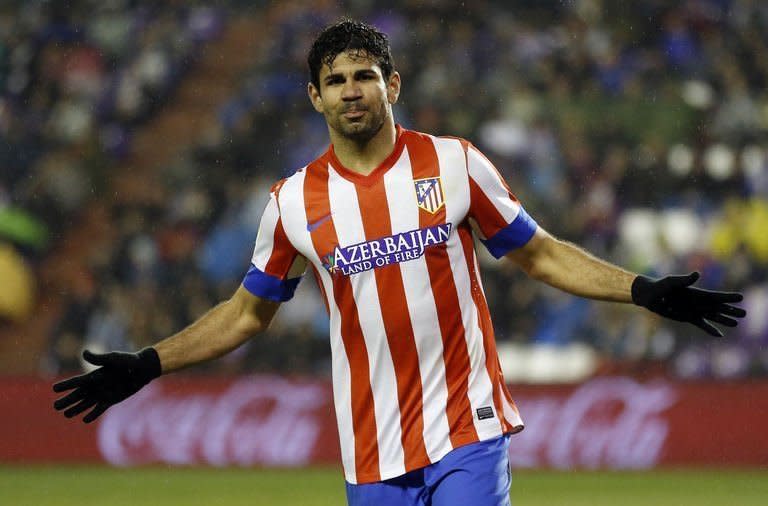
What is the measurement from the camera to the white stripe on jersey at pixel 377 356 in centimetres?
449

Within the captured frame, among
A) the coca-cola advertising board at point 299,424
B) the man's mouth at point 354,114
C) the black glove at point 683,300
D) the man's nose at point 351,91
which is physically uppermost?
the man's nose at point 351,91

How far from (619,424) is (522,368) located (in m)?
1.11

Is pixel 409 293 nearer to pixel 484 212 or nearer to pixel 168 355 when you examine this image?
pixel 484 212

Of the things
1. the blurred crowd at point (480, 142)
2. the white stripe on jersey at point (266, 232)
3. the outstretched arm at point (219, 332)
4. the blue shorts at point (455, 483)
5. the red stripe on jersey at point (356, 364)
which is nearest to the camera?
the blue shorts at point (455, 483)

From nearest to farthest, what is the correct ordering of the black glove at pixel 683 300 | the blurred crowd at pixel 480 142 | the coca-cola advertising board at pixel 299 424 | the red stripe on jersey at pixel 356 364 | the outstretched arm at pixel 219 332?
the black glove at pixel 683 300 → the red stripe on jersey at pixel 356 364 → the outstretched arm at pixel 219 332 → the coca-cola advertising board at pixel 299 424 → the blurred crowd at pixel 480 142

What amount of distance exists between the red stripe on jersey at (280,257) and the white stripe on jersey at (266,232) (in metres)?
0.01

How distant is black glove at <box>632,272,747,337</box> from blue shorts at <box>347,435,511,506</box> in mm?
646

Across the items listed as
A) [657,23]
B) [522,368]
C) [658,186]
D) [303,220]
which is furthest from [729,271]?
[303,220]

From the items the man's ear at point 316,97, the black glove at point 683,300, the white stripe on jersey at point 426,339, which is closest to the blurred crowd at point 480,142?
the black glove at point 683,300

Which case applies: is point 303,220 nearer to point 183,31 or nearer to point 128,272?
point 128,272

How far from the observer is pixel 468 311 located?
14.9 ft

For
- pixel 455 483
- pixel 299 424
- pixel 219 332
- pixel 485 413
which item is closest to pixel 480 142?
pixel 299 424

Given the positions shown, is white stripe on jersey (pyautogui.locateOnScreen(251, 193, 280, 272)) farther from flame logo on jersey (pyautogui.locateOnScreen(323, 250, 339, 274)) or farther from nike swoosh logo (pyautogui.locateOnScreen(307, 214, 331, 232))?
flame logo on jersey (pyautogui.locateOnScreen(323, 250, 339, 274))

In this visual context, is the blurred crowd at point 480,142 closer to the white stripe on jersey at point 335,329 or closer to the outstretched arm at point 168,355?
the outstretched arm at point 168,355
